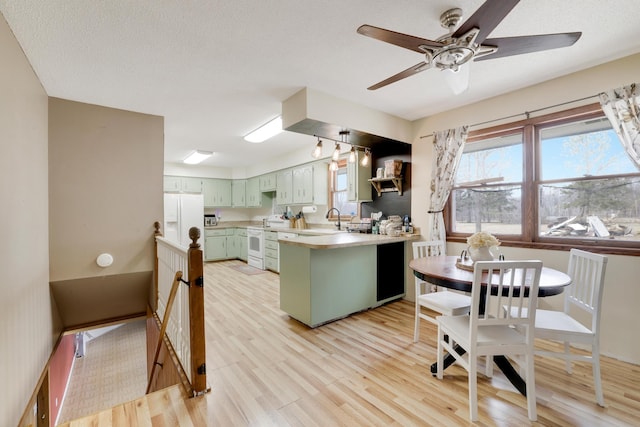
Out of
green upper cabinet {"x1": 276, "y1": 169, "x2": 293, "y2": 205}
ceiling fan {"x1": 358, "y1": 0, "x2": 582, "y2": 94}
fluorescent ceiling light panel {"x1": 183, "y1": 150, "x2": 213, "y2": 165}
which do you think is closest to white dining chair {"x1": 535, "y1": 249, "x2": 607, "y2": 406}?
ceiling fan {"x1": 358, "y1": 0, "x2": 582, "y2": 94}

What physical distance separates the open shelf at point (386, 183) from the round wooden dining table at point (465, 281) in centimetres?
168

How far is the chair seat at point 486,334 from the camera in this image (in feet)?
5.34

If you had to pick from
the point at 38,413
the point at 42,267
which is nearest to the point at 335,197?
the point at 42,267

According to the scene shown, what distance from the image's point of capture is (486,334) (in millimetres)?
1690

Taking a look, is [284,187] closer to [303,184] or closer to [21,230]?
[303,184]

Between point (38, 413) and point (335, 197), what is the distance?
435 centimetres

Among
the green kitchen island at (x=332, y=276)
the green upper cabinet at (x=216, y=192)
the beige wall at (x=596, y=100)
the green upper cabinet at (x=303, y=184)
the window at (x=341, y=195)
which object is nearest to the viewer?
the beige wall at (x=596, y=100)

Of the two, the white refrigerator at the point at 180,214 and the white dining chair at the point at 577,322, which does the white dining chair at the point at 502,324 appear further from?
the white refrigerator at the point at 180,214

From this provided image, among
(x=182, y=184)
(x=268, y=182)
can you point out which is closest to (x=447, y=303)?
(x=268, y=182)

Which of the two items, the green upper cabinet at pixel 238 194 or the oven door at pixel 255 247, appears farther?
the green upper cabinet at pixel 238 194

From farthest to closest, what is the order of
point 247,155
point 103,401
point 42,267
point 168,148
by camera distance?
point 247,155 < point 168,148 < point 103,401 < point 42,267

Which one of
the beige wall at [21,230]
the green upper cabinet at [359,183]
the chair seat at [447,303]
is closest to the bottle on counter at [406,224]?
the green upper cabinet at [359,183]

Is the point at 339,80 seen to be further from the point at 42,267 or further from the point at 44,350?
the point at 44,350

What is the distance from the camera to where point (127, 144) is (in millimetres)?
3055
